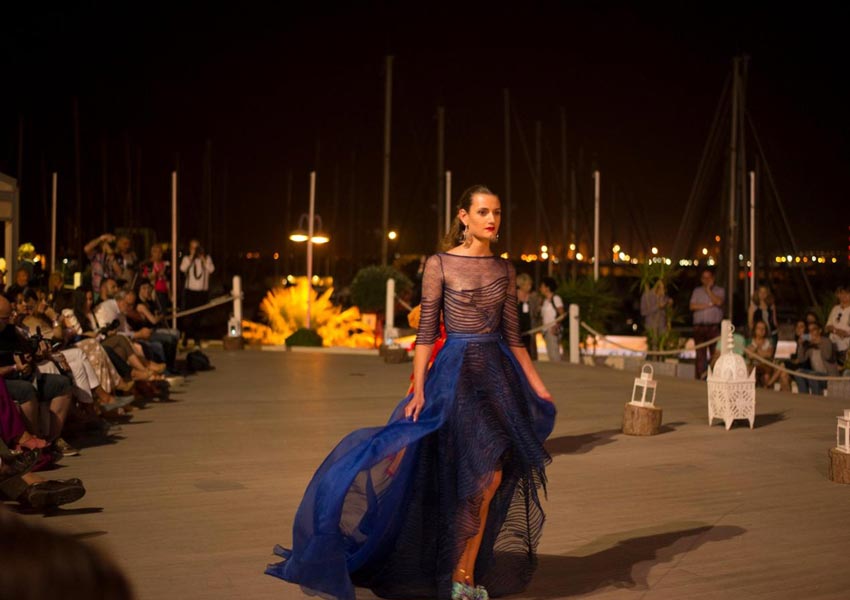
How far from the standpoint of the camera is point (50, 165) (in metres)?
51.4

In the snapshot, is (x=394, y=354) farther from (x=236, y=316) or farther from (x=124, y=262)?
(x=124, y=262)

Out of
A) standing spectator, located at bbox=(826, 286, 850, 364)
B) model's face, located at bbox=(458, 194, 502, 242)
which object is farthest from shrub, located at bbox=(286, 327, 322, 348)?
model's face, located at bbox=(458, 194, 502, 242)

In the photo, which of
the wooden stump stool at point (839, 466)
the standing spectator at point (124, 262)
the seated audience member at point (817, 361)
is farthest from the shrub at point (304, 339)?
the wooden stump stool at point (839, 466)

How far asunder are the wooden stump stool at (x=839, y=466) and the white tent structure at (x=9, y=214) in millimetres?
12640

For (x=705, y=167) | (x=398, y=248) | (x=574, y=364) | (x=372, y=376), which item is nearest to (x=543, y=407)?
(x=372, y=376)

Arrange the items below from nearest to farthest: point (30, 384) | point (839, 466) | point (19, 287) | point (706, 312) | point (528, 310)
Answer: point (839, 466) → point (30, 384) → point (19, 287) → point (706, 312) → point (528, 310)

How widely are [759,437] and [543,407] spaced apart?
6.04m

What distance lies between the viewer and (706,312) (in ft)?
55.4

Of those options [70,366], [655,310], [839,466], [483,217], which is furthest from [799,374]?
[483,217]

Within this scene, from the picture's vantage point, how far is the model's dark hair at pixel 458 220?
221 inches

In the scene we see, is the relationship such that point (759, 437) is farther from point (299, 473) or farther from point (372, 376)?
point (372, 376)

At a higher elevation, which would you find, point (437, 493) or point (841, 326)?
point (841, 326)

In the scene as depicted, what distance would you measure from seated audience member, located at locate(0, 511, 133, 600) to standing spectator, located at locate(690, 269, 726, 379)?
52.4ft

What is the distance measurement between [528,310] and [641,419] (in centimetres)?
833
